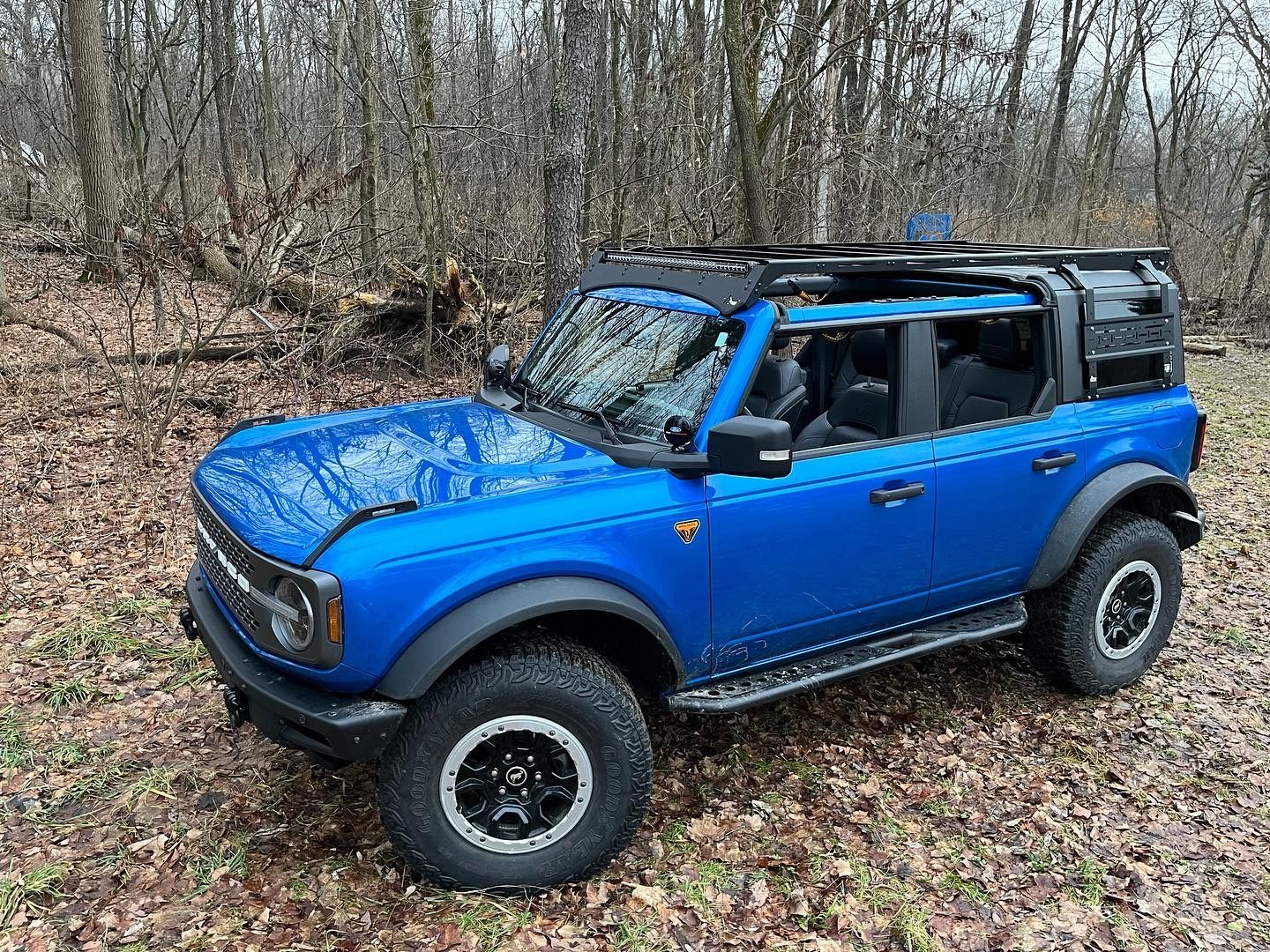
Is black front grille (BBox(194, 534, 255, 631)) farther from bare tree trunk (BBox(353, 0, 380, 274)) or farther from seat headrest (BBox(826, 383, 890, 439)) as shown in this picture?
bare tree trunk (BBox(353, 0, 380, 274))

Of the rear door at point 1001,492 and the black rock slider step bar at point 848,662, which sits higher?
the rear door at point 1001,492

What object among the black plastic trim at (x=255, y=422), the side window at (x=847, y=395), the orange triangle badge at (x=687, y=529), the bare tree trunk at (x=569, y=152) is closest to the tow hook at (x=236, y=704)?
the black plastic trim at (x=255, y=422)

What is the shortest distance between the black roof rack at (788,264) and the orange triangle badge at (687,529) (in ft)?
2.80

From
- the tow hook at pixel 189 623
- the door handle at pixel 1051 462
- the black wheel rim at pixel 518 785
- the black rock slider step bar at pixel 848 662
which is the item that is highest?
the door handle at pixel 1051 462

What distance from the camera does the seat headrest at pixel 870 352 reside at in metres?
4.21

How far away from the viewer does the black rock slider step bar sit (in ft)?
11.5

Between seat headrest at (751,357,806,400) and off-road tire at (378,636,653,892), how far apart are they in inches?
54.0

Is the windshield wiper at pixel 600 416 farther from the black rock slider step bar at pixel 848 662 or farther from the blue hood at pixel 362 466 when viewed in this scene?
the black rock slider step bar at pixel 848 662

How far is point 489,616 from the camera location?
299cm

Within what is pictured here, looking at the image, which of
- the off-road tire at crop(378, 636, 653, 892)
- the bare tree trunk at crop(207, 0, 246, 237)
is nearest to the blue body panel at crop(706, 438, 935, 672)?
the off-road tire at crop(378, 636, 653, 892)

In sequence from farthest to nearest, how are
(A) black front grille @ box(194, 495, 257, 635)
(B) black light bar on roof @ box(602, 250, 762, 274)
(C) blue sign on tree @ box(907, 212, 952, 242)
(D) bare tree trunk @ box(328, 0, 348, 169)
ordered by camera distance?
(D) bare tree trunk @ box(328, 0, 348, 169) → (C) blue sign on tree @ box(907, 212, 952, 242) → (B) black light bar on roof @ box(602, 250, 762, 274) → (A) black front grille @ box(194, 495, 257, 635)

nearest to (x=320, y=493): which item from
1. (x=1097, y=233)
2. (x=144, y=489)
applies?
(x=144, y=489)

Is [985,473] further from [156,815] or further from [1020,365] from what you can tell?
[156,815]

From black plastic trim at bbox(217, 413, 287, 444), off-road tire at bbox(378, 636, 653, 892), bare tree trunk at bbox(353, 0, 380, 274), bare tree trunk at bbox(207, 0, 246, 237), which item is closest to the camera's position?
off-road tire at bbox(378, 636, 653, 892)
